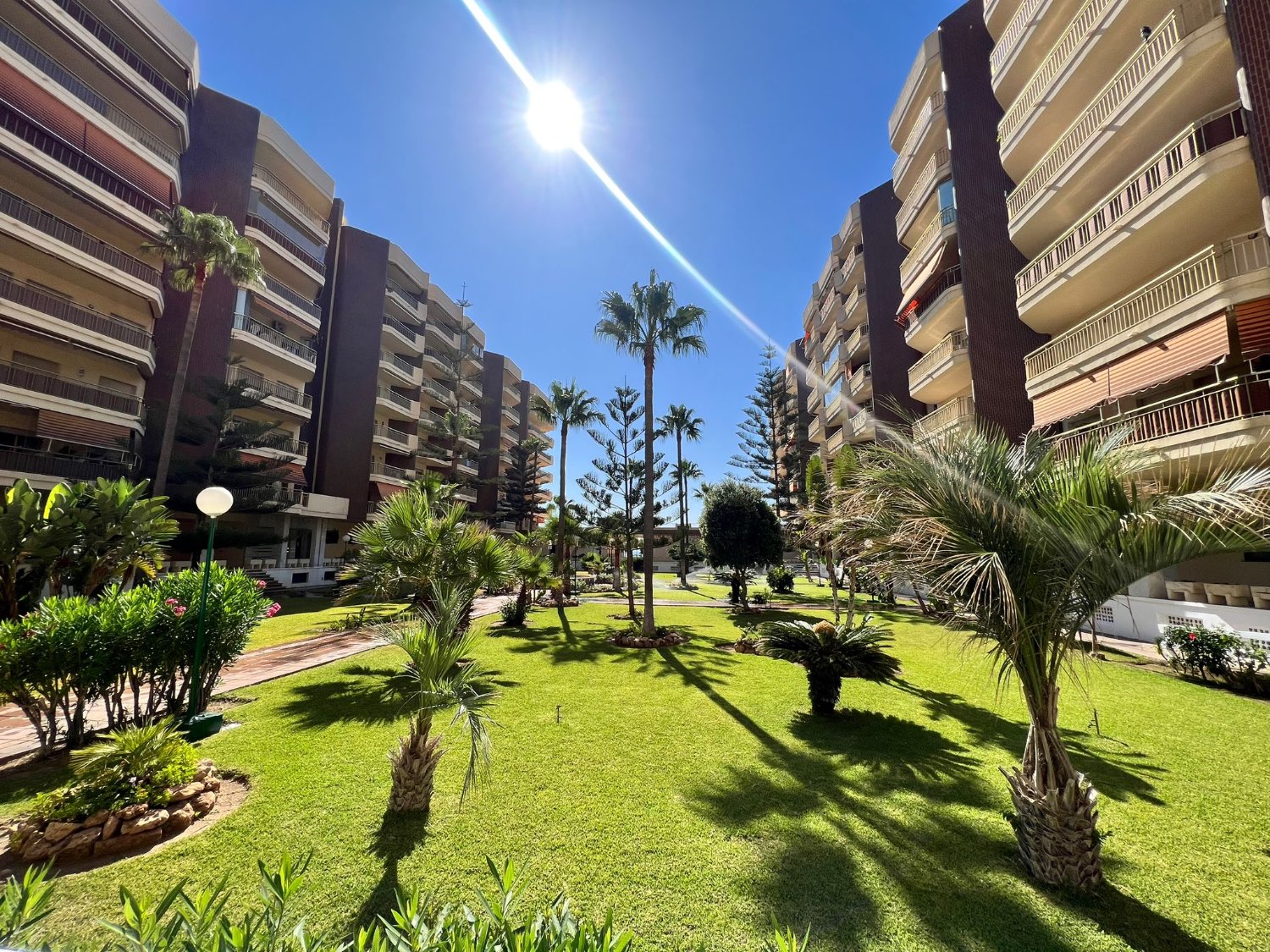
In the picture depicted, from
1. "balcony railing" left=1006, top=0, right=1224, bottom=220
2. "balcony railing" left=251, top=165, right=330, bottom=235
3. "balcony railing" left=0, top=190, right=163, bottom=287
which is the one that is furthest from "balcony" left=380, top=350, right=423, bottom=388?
"balcony railing" left=1006, top=0, right=1224, bottom=220

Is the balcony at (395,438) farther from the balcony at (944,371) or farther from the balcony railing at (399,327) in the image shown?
the balcony at (944,371)

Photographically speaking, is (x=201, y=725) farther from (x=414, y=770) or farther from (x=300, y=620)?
(x=300, y=620)

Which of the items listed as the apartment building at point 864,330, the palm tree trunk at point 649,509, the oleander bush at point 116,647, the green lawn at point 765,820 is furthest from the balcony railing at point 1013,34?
the oleander bush at point 116,647

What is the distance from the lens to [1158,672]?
9.78 meters

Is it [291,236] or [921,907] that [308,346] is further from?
[921,907]

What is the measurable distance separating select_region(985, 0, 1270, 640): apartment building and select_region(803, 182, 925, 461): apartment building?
9951 millimetres

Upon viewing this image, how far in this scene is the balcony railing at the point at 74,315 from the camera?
1648 cm

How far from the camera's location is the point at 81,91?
1867 cm

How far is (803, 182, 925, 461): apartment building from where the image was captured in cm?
2769

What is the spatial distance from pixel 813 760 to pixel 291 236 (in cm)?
3664

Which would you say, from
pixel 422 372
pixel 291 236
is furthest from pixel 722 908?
pixel 422 372

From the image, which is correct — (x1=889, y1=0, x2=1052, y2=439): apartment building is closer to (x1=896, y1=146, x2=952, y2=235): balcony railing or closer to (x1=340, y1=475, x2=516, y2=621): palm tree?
(x1=896, y1=146, x2=952, y2=235): balcony railing

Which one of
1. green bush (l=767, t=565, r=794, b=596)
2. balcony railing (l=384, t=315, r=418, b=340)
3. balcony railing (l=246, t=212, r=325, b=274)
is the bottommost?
green bush (l=767, t=565, r=794, b=596)

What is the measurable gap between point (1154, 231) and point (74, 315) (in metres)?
33.9
